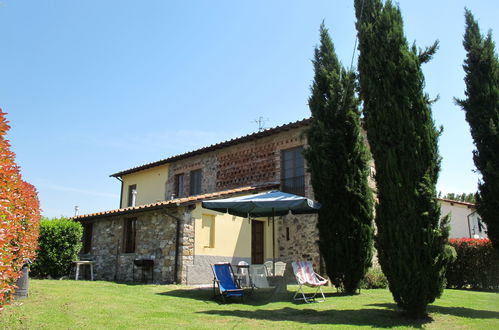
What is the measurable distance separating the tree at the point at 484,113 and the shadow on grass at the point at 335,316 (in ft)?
13.4

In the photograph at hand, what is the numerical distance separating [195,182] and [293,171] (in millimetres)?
5597

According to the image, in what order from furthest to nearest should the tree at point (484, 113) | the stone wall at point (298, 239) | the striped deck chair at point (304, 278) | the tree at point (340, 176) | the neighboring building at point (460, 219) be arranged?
the neighboring building at point (460, 219) < the stone wall at point (298, 239) < the tree at point (340, 176) < the tree at point (484, 113) < the striped deck chair at point (304, 278)

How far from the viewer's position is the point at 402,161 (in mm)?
7062

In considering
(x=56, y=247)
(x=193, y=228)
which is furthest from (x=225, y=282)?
(x=56, y=247)

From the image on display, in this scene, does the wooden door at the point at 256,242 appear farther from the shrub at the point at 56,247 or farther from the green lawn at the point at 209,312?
the shrub at the point at 56,247

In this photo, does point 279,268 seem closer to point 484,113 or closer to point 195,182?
point 484,113

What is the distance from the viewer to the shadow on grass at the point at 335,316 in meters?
6.34

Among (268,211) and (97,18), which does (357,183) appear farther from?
(97,18)

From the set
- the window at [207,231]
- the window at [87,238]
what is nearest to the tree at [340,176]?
the window at [207,231]

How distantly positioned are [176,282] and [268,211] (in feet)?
12.0

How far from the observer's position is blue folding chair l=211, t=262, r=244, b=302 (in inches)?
329

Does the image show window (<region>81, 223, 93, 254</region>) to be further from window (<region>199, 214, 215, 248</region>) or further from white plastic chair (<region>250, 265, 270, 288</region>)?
white plastic chair (<region>250, 265, 270, 288</region>)

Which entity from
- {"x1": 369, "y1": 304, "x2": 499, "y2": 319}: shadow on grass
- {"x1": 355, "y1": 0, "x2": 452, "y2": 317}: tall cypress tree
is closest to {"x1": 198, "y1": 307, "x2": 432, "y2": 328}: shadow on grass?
{"x1": 355, "y1": 0, "x2": 452, "y2": 317}: tall cypress tree

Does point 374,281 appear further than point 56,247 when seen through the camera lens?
No
